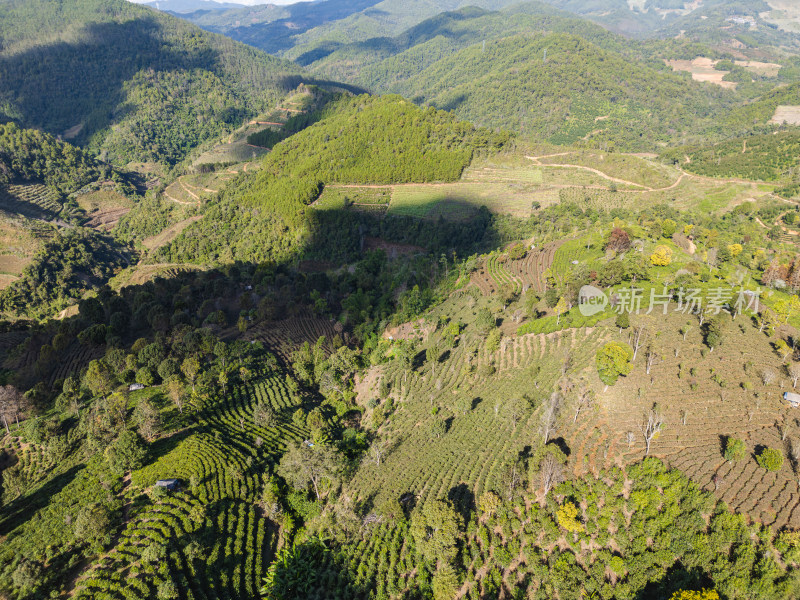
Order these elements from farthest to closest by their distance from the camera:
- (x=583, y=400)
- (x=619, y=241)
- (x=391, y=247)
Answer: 1. (x=391, y=247)
2. (x=619, y=241)
3. (x=583, y=400)

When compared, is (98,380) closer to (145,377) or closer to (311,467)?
(145,377)

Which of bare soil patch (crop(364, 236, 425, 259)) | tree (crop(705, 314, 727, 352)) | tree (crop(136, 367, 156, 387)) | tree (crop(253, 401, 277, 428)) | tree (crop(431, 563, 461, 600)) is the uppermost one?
tree (crop(705, 314, 727, 352))

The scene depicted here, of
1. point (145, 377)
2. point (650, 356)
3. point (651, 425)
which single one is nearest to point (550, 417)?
point (651, 425)

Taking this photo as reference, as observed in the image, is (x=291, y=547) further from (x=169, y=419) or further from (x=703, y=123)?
(x=703, y=123)

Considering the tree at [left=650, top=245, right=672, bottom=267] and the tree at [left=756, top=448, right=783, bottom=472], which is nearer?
A: the tree at [left=756, top=448, right=783, bottom=472]

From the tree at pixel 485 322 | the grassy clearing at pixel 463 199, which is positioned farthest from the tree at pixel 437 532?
the grassy clearing at pixel 463 199

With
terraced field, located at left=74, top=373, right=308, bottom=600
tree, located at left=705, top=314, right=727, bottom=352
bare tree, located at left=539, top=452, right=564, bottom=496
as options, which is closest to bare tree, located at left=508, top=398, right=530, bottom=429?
bare tree, located at left=539, top=452, right=564, bottom=496

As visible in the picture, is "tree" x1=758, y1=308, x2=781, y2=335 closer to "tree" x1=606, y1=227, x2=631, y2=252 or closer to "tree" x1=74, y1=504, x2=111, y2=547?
"tree" x1=606, y1=227, x2=631, y2=252
